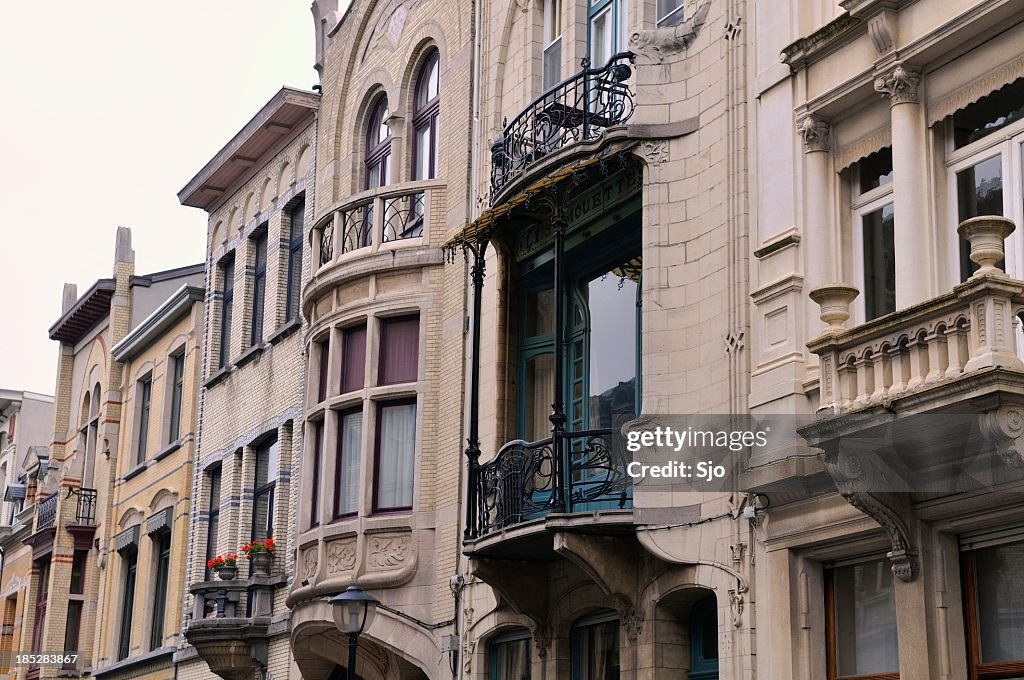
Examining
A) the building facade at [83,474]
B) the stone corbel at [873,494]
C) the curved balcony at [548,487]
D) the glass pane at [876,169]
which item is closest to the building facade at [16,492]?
the building facade at [83,474]

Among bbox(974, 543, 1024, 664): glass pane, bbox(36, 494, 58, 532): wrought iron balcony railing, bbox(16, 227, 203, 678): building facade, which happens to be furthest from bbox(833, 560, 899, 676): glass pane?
bbox(36, 494, 58, 532): wrought iron balcony railing

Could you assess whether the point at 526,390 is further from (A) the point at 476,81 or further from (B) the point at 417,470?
(A) the point at 476,81

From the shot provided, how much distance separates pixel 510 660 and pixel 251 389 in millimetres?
10347

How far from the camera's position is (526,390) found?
63.8 ft

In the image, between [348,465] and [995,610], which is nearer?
[995,610]

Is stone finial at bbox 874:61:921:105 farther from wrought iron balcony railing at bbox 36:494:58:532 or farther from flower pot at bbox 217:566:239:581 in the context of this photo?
wrought iron balcony railing at bbox 36:494:58:532

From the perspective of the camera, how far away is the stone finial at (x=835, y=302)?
12834 millimetres

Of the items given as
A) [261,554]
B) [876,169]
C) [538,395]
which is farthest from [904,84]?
[261,554]

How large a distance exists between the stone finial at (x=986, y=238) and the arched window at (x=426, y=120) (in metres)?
12.5

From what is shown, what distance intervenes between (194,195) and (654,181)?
669 inches

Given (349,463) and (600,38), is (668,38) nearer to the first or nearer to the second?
(600,38)

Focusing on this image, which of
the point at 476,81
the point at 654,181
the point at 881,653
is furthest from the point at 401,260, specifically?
the point at 881,653

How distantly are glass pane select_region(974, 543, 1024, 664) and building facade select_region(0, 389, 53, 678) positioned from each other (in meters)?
32.7

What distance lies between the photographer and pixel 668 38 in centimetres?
1684
